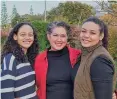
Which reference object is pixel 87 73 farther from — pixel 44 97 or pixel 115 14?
pixel 115 14

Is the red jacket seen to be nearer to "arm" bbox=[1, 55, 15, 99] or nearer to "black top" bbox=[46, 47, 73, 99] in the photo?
"black top" bbox=[46, 47, 73, 99]

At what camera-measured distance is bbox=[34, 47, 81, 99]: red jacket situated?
3127 millimetres

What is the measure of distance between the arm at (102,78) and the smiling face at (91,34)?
24cm

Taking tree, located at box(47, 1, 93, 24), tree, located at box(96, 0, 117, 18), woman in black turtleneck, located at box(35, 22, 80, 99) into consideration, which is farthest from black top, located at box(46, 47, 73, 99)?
tree, located at box(47, 1, 93, 24)

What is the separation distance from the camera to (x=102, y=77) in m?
2.56

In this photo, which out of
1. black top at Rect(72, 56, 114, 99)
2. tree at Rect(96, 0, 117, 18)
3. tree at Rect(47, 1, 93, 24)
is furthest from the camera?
tree at Rect(47, 1, 93, 24)

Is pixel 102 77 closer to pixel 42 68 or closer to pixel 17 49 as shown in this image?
pixel 42 68

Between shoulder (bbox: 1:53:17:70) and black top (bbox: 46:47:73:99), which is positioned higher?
shoulder (bbox: 1:53:17:70)

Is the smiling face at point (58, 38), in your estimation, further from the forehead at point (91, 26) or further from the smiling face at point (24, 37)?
the forehead at point (91, 26)

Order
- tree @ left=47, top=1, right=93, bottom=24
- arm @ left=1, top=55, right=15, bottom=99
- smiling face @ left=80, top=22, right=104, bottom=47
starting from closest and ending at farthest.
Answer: smiling face @ left=80, top=22, right=104, bottom=47
arm @ left=1, top=55, right=15, bottom=99
tree @ left=47, top=1, right=93, bottom=24

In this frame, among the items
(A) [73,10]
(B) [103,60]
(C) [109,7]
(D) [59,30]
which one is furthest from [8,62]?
(A) [73,10]

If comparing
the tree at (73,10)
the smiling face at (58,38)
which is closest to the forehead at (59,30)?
the smiling face at (58,38)

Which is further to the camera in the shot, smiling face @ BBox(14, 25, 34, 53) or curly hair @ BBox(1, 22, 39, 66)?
smiling face @ BBox(14, 25, 34, 53)

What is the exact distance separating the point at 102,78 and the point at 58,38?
77 cm
